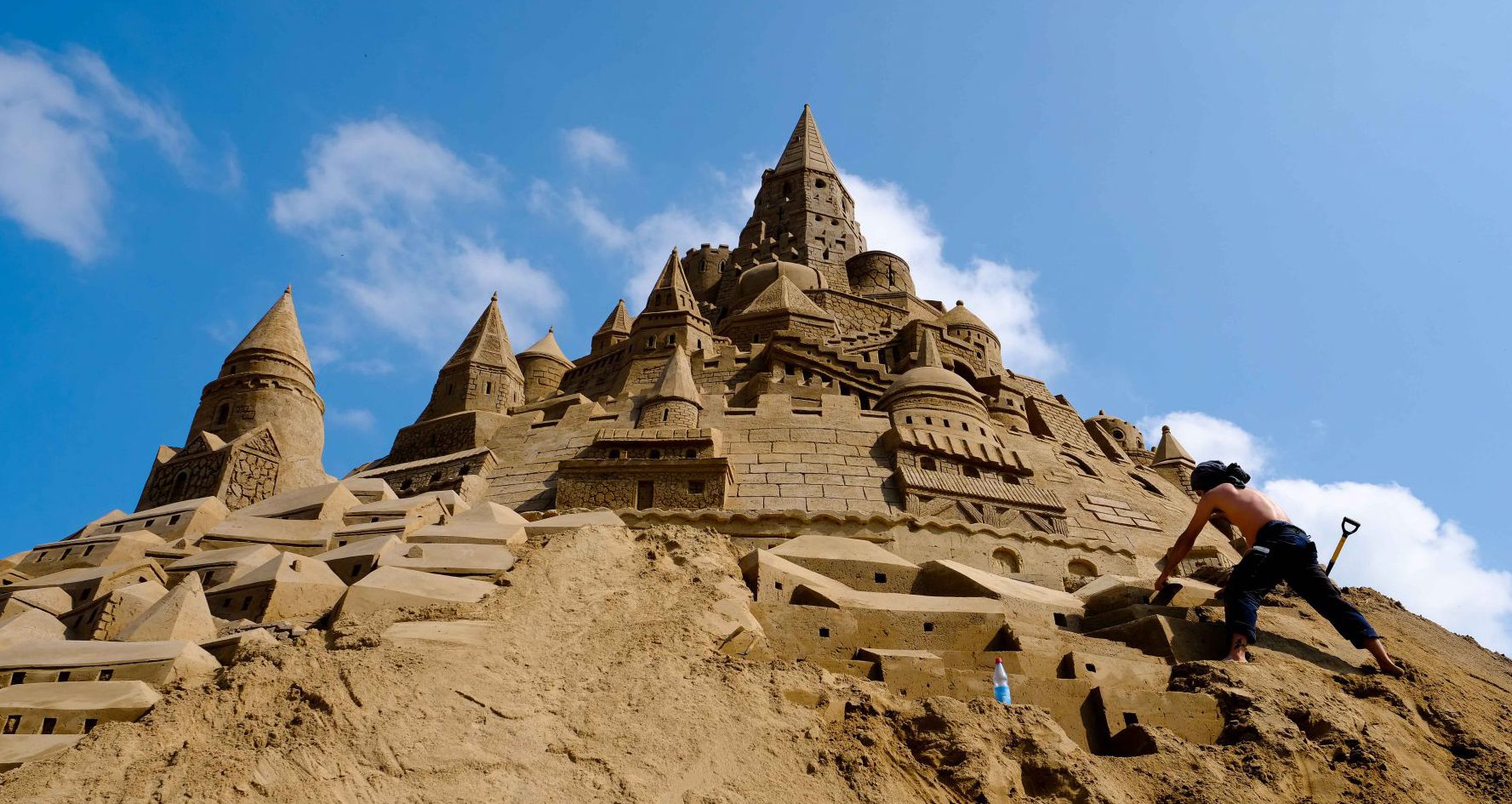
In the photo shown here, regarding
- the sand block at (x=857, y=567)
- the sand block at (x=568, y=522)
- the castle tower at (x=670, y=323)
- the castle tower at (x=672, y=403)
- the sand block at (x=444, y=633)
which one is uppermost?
the castle tower at (x=670, y=323)

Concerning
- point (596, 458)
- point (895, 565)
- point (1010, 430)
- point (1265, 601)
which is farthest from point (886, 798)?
point (1010, 430)

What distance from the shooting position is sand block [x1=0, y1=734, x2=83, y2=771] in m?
9.77

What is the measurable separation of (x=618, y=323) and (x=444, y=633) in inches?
1211

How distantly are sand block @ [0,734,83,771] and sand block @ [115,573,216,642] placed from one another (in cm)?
277

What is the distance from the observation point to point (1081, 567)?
23094mm

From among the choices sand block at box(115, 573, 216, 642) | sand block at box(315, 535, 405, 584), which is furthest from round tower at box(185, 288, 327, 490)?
sand block at box(115, 573, 216, 642)

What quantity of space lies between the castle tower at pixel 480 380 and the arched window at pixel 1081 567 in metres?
17.2

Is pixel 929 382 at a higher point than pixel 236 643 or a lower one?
higher

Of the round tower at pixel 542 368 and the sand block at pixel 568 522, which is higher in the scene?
the round tower at pixel 542 368

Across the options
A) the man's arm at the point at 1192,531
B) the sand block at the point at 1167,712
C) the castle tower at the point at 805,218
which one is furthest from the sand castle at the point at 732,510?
the castle tower at the point at 805,218

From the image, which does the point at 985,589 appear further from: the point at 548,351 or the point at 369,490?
the point at 548,351

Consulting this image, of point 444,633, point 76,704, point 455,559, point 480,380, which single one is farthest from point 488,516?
point 480,380

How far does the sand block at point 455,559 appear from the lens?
14.0 m

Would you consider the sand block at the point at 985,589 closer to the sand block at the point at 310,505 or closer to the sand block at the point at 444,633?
the sand block at the point at 444,633
